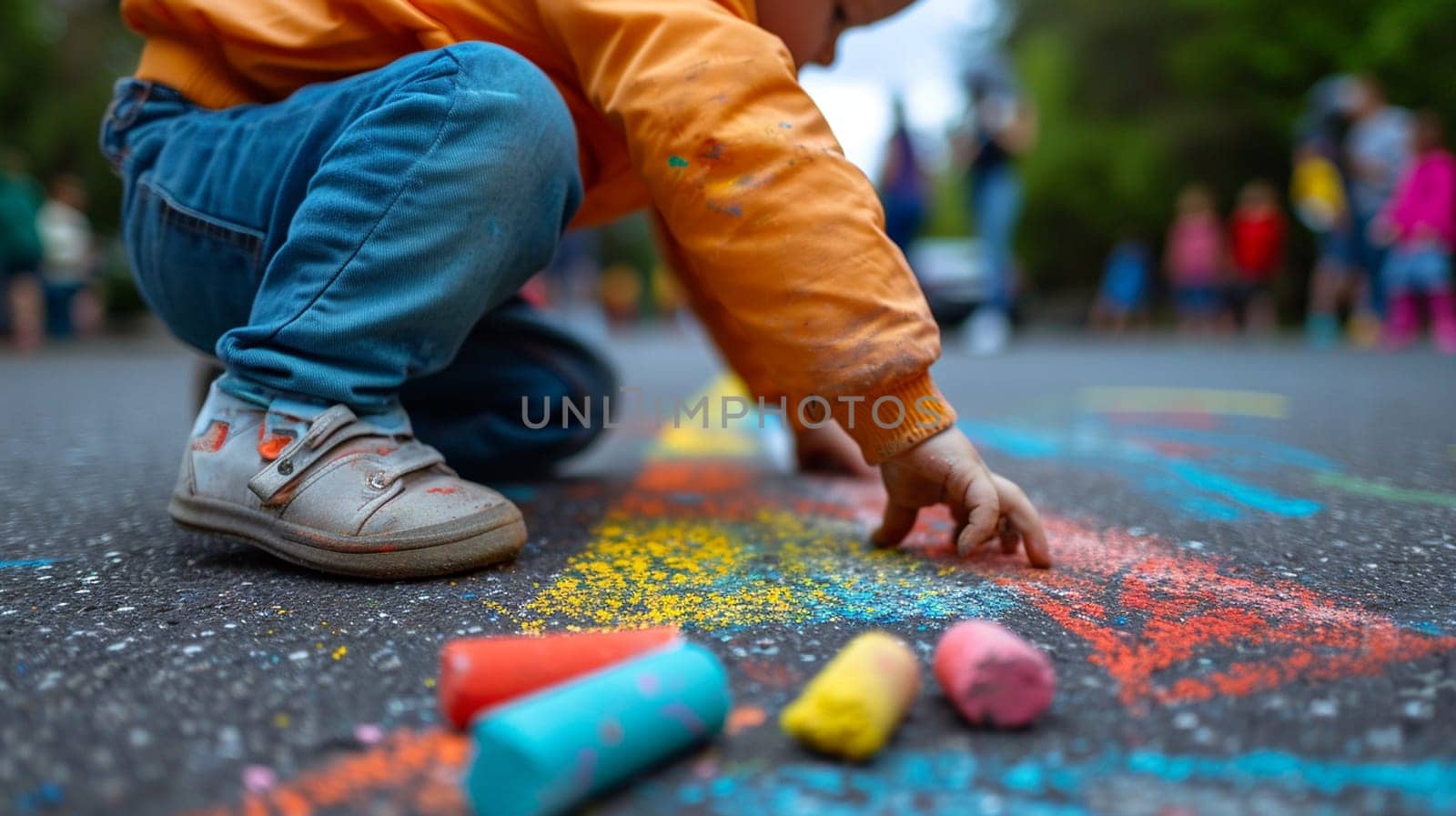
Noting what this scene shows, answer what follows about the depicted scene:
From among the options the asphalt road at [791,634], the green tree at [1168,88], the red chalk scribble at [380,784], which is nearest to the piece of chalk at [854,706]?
the asphalt road at [791,634]

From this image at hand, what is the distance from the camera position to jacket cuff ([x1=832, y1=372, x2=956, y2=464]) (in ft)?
4.16

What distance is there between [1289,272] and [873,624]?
1815 centimetres

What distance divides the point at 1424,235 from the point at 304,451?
7486mm

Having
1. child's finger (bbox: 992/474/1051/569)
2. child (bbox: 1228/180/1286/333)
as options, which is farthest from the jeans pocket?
child (bbox: 1228/180/1286/333)

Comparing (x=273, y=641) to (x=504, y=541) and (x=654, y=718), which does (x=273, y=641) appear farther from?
(x=654, y=718)

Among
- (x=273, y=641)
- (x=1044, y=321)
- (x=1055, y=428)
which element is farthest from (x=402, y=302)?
(x=1044, y=321)

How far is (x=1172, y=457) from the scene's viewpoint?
225cm

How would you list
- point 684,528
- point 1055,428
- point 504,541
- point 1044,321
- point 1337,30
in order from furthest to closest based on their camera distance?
1. point 1044,321
2. point 1337,30
3. point 1055,428
4. point 684,528
5. point 504,541

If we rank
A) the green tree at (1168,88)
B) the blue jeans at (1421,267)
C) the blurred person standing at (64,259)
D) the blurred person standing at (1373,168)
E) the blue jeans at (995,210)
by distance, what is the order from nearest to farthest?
the blue jeans at (995,210), the blue jeans at (1421,267), the blurred person standing at (1373,168), the blurred person standing at (64,259), the green tree at (1168,88)

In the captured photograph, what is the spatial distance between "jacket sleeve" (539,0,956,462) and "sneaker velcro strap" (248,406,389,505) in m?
0.47

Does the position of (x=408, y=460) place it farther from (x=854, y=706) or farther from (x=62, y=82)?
(x=62, y=82)

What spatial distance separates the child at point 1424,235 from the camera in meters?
6.64

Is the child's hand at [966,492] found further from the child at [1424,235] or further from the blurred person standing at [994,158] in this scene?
the child at [1424,235]

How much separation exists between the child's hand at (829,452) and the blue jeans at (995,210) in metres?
4.90
